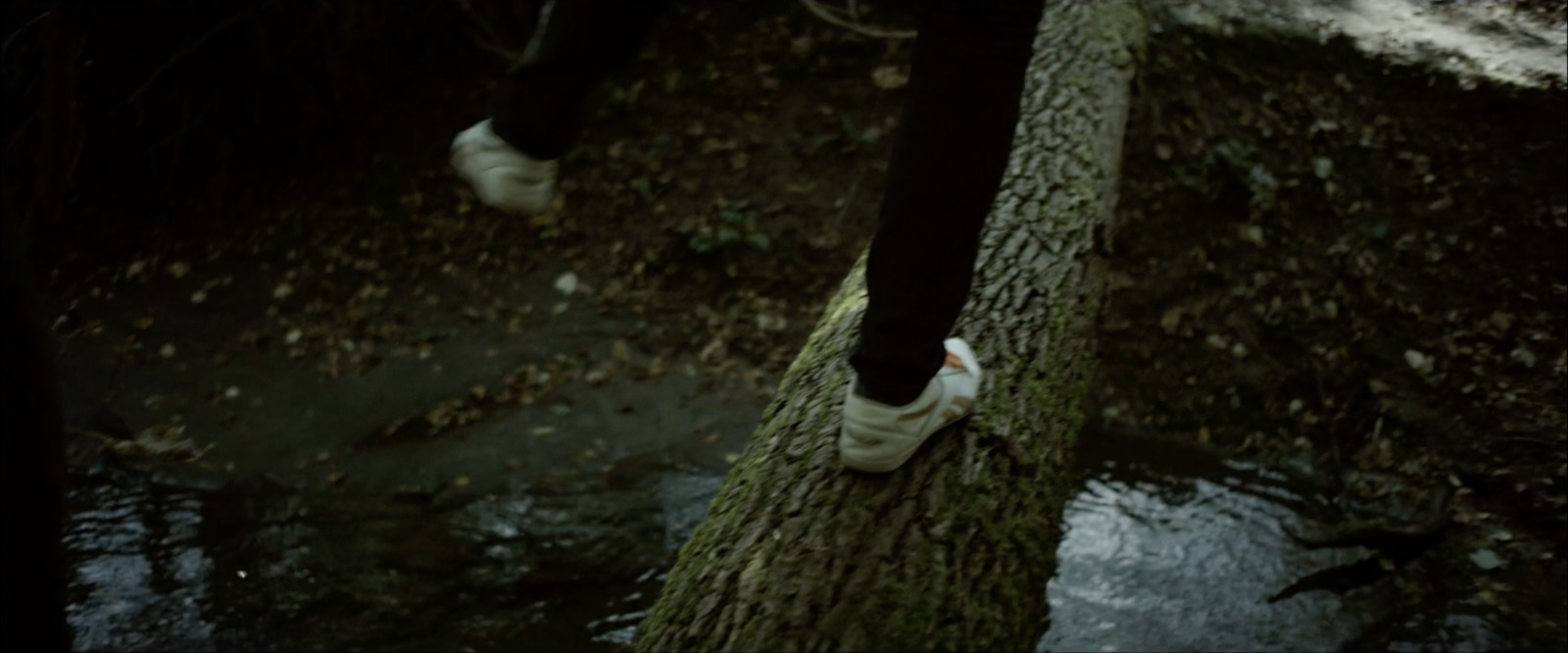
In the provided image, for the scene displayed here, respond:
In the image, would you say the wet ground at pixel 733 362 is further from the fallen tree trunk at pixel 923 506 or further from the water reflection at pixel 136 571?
the fallen tree trunk at pixel 923 506

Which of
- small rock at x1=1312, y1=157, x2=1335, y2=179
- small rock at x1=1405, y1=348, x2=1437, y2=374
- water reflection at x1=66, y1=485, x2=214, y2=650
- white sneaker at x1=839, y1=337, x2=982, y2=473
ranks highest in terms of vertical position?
white sneaker at x1=839, y1=337, x2=982, y2=473

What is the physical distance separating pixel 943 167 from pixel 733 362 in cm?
303

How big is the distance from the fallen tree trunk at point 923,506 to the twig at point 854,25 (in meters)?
2.48

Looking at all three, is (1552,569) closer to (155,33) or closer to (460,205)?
(460,205)

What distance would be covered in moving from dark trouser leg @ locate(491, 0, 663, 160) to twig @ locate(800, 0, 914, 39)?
353 cm

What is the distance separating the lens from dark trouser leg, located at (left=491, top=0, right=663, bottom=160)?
1630 mm

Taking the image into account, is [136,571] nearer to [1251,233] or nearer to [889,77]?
[889,77]

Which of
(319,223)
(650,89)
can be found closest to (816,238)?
(650,89)

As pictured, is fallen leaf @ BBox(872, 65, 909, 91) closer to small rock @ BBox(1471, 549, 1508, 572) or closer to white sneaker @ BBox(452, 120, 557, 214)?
small rock @ BBox(1471, 549, 1508, 572)

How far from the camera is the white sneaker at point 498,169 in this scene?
1.77 metres

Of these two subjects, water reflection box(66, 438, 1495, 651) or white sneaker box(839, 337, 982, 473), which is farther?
water reflection box(66, 438, 1495, 651)

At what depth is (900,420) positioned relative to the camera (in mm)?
1820

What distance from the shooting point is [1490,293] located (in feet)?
12.7

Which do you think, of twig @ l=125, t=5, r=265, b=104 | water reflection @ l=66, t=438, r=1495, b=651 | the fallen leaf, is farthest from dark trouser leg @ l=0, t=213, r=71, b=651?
the fallen leaf
